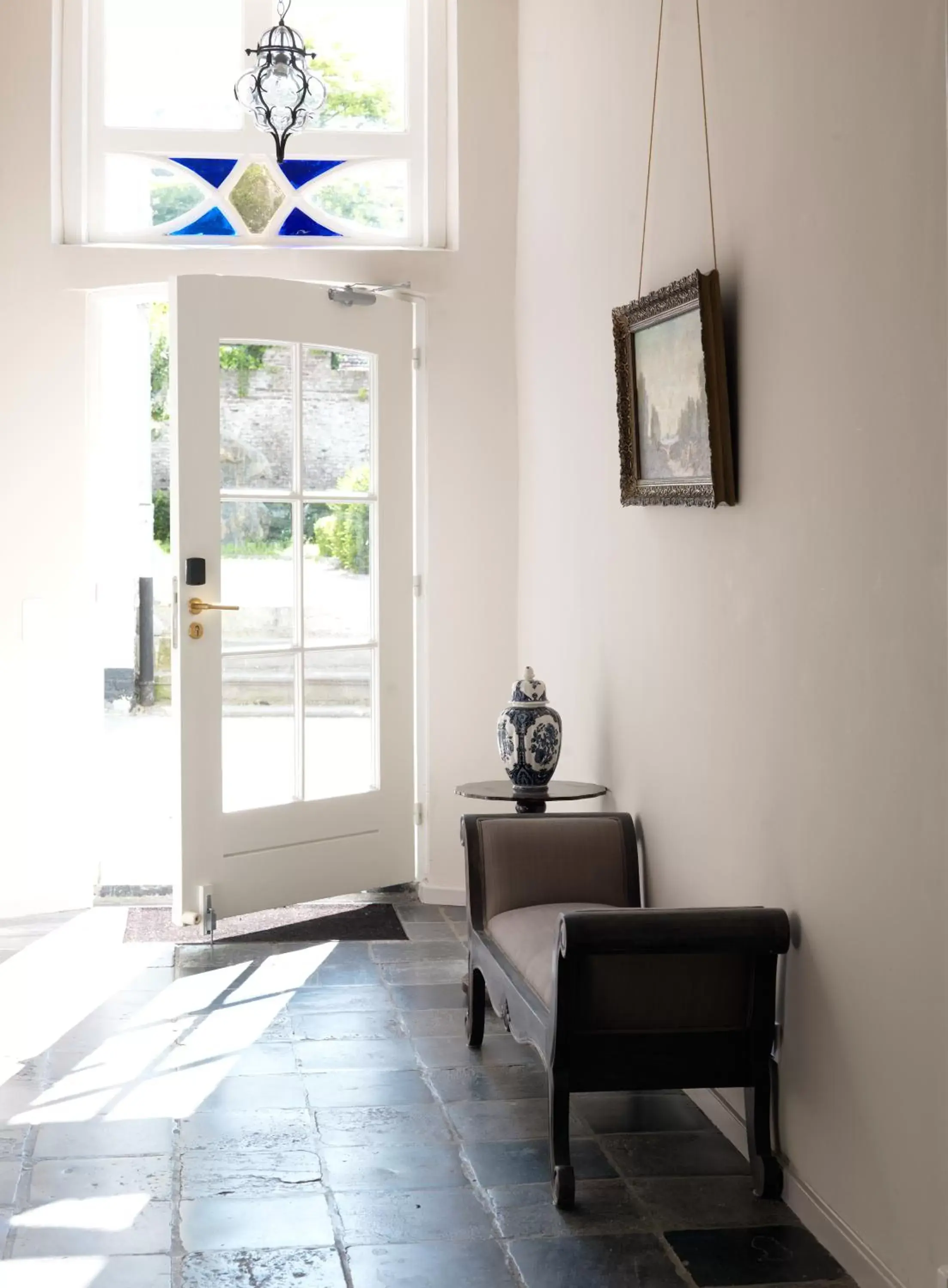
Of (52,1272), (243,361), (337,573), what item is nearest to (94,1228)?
(52,1272)

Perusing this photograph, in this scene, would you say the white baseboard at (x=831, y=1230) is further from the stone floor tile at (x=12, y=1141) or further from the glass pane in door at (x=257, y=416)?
the glass pane in door at (x=257, y=416)

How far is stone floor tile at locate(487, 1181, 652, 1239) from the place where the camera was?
2.81 m

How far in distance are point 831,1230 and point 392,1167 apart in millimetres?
935

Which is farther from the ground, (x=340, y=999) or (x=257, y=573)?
(x=257, y=573)

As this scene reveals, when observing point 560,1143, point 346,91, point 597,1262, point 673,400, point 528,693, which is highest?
point 346,91

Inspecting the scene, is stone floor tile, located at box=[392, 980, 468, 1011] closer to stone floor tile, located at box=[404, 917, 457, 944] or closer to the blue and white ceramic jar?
stone floor tile, located at box=[404, 917, 457, 944]

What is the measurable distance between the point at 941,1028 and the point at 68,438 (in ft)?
13.7

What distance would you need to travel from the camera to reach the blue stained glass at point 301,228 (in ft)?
18.7

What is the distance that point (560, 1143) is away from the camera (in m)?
2.98

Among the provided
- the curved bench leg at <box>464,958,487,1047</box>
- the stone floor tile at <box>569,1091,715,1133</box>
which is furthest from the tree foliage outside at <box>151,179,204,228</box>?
the stone floor tile at <box>569,1091,715,1133</box>

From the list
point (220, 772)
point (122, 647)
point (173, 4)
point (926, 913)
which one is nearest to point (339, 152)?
point (173, 4)

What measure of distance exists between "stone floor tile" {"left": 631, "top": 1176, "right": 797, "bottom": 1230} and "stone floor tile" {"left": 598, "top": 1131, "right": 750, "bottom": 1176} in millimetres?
37

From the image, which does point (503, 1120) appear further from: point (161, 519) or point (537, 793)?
point (161, 519)

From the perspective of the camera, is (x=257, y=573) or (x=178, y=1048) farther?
(x=257, y=573)
